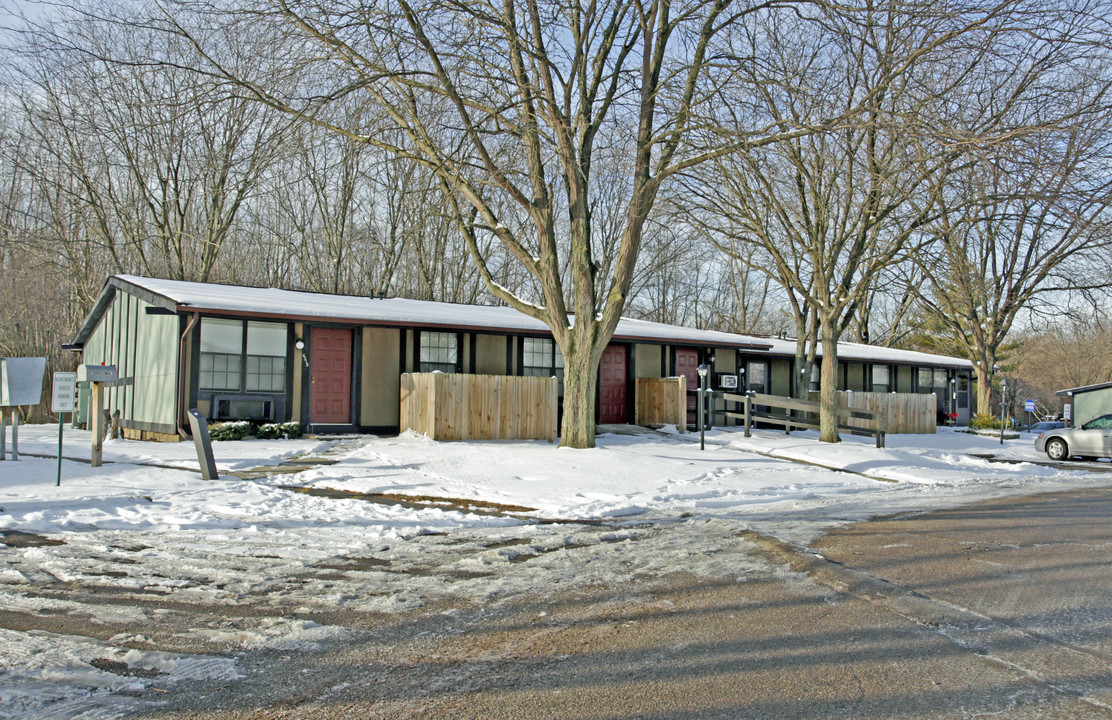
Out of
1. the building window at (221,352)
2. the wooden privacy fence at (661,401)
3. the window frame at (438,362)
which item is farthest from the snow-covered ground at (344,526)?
the wooden privacy fence at (661,401)

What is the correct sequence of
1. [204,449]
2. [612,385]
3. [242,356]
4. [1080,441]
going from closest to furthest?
1. [204,449]
2. [242,356]
3. [1080,441]
4. [612,385]

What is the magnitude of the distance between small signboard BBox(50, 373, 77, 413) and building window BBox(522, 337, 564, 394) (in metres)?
11.9

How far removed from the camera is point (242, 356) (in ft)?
57.4

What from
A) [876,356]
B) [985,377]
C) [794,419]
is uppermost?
[876,356]

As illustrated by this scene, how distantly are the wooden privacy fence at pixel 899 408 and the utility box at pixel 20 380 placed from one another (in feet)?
69.9

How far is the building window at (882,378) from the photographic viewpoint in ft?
99.7

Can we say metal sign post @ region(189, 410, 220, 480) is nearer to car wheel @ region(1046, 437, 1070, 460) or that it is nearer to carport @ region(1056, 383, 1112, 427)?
car wheel @ region(1046, 437, 1070, 460)

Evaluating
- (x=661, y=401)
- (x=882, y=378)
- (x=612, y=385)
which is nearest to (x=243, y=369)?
(x=612, y=385)

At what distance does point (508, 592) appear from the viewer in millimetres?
5566

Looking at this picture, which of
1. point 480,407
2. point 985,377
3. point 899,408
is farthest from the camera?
point 985,377

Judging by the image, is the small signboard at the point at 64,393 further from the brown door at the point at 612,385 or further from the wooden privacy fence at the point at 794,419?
the wooden privacy fence at the point at 794,419

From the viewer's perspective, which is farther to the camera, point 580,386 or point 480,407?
point 480,407

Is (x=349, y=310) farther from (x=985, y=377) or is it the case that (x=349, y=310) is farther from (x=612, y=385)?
(x=985, y=377)

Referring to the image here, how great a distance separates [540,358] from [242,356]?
7.98m
